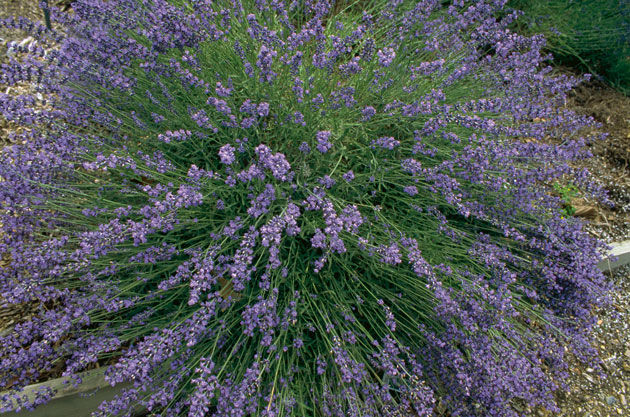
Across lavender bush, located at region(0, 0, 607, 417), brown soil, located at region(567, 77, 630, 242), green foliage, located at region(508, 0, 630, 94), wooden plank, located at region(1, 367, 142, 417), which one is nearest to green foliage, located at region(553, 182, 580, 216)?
brown soil, located at region(567, 77, 630, 242)

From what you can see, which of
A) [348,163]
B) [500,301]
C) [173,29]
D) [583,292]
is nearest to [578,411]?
[583,292]

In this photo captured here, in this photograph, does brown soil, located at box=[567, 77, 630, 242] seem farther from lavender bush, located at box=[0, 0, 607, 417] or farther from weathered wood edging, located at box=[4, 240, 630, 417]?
weathered wood edging, located at box=[4, 240, 630, 417]

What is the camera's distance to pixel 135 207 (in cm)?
232

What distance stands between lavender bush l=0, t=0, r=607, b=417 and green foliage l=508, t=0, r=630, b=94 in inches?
70.3

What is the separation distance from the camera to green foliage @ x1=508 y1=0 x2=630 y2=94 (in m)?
4.11

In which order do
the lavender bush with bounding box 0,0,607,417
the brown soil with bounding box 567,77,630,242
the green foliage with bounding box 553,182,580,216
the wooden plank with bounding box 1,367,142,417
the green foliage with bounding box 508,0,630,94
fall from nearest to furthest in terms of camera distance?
the lavender bush with bounding box 0,0,607,417 < the wooden plank with bounding box 1,367,142,417 < the green foliage with bounding box 553,182,580,216 < the brown soil with bounding box 567,77,630,242 < the green foliage with bounding box 508,0,630,94

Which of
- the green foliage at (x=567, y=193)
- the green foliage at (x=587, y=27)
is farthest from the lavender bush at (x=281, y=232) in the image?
the green foliage at (x=587, y=27)

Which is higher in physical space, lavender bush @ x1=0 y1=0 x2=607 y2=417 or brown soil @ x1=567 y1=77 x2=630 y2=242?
lavender bush @ x1=0 y1=0 x2=607 y2=417

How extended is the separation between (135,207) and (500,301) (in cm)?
193

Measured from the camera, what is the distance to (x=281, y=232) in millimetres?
2104

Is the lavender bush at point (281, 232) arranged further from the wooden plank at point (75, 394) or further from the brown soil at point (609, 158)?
the brown soil at point (609, 158)

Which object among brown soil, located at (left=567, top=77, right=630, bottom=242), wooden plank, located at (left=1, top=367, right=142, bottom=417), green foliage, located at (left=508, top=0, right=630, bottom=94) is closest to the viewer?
wooden plank, located at (left=1, top=367, right=142, bottom=417)

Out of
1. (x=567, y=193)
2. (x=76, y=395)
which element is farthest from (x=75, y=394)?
(x=567, y=193)

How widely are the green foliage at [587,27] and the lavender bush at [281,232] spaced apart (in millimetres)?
1786
